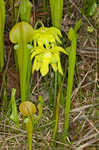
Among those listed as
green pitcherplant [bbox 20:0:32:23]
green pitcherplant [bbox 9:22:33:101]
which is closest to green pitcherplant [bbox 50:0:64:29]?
green pitcherplant [bbox 20:0:32:23]

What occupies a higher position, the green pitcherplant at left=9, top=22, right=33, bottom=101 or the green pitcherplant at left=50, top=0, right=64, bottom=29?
the green pitcherplant at left=50, top=0, right=64, bottom=29

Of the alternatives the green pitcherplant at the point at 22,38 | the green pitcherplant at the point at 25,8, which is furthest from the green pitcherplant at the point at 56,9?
the green pitcherplant at the point at 22,38

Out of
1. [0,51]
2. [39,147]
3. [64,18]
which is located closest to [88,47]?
[64,18]

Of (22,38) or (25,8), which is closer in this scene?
(22,38)

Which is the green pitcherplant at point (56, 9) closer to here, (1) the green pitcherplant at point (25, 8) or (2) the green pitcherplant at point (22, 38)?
(1) the green pitcherplant at point (25, 8)

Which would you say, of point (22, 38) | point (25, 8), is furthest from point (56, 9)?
point (22, 38)

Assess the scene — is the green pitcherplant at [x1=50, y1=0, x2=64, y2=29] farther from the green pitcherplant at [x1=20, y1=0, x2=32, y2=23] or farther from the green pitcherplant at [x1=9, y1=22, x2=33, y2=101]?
the green pitcherplant at [x1=9, y1=22, x2=33, y2=101]

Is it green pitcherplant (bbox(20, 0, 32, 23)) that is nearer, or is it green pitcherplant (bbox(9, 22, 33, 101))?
green pitcherplant (bbox(9, 22, 33, 101))

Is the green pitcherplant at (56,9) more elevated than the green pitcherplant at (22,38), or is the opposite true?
the green pitcherplant at (56,9)

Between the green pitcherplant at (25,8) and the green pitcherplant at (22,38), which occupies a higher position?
the green pitcherplant at (25,8)

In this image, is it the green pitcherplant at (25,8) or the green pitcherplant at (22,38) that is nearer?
the green pitcherplant at (22,38)

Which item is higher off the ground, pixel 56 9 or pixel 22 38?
pixel 56 9

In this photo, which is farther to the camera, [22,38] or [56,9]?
[56,9]

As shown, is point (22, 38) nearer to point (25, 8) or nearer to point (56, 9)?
point (25, 8)
